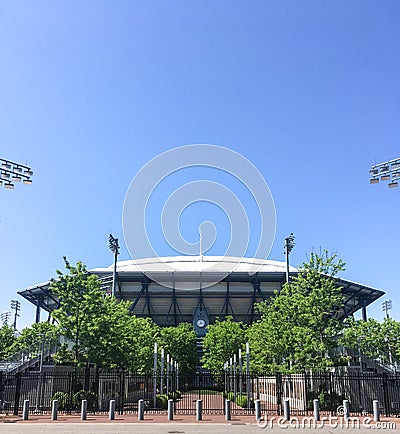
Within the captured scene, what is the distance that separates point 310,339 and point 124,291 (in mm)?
57738

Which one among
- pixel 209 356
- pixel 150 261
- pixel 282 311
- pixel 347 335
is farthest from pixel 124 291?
Result: pixel 347 335

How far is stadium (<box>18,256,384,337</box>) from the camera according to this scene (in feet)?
283

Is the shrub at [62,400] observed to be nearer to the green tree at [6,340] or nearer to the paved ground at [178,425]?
the paved ground at [178,425]

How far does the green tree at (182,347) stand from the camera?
244 feet

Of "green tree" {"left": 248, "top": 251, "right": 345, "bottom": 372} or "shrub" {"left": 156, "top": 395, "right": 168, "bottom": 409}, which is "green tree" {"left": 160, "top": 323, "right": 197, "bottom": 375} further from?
"shrub" {"left": 156, "top": 395, "right": 168, "bottom": 409}

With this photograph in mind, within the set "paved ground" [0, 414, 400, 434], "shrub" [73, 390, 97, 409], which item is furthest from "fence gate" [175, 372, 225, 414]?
"paved ground" [0, 414, 400, 434]

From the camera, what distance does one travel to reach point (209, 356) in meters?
71.0

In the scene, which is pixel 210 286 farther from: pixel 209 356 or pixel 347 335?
pixel 347 335

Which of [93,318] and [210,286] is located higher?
[210,286]

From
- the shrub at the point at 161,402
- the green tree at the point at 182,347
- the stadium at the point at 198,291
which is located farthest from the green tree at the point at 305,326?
the stadium at the point at 198,291

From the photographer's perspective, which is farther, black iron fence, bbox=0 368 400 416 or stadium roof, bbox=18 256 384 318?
stadium roof, bbox=18 256 384 318

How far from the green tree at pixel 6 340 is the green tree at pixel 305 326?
34.3 meters

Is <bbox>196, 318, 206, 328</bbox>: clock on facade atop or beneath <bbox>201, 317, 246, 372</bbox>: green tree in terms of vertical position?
atop

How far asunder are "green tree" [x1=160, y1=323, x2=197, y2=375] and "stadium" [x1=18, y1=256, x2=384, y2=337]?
869cm
